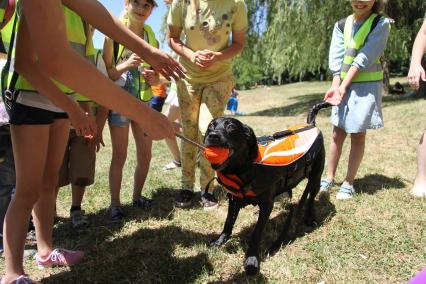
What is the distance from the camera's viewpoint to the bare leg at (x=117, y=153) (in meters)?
3.58

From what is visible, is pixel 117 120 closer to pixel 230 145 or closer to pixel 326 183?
pixel 230 145

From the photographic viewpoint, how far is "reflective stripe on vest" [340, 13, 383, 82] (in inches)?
149

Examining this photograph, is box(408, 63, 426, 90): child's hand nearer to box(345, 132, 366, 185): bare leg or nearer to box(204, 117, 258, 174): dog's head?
box(345, 132, 366, 185): bare leg

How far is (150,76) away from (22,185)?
1616 millimetres

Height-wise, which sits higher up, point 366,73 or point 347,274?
point 366,73

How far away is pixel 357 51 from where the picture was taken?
3.83 metres

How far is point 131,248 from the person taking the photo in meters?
3.04

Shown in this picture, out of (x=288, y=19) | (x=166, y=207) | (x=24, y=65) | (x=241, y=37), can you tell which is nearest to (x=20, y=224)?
(x=24, y=65)

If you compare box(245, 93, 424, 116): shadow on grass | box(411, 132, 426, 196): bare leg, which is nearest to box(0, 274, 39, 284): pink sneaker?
box(411, 132, 426, 196): bare leg

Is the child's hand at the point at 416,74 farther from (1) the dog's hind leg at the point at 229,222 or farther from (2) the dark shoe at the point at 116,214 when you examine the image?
(2) the dark shoe at the point at 116,214

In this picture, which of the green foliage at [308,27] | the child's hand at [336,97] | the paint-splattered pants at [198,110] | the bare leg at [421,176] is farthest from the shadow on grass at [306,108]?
the paint-splattered pants at [198,110]

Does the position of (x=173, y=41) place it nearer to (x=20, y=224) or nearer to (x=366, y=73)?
(x=366, y=73)

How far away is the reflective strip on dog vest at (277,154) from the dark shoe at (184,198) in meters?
1.19

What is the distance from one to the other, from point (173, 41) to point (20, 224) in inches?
87.3
